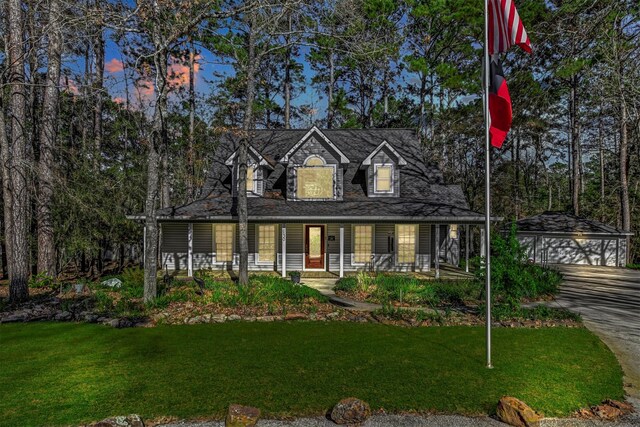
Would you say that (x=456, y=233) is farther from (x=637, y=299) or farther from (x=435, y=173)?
(x=637, y=299)

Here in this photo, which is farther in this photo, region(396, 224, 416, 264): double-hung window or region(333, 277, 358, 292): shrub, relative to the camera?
region(396, 224, 416, 264): double-hung window

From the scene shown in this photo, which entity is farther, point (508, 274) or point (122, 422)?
point (508, 274)

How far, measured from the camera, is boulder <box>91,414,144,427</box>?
12.9 ft

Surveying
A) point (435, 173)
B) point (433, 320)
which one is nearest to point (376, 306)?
point (433, 320)

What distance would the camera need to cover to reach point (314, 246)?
1673 centimetres

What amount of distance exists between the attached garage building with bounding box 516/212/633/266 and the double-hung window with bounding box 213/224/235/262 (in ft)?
53.6

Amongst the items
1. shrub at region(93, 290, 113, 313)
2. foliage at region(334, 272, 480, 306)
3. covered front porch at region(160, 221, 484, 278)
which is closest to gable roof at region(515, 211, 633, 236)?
covered front porch at region(160, 221, 484, 278)

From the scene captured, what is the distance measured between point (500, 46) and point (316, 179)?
437 inches

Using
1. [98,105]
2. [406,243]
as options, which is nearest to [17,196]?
[98,105]

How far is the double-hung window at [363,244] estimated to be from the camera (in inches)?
650

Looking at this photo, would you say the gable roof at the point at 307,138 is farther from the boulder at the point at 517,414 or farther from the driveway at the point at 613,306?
the boulder at the point at 517,414

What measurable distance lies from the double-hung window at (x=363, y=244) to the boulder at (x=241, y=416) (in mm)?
12573

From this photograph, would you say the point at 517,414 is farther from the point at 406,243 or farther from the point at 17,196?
the point at 17,196

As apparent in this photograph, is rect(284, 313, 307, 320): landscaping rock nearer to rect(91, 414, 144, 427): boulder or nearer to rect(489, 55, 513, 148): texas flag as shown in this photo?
rect(91, 414, 144, 427): boulder
